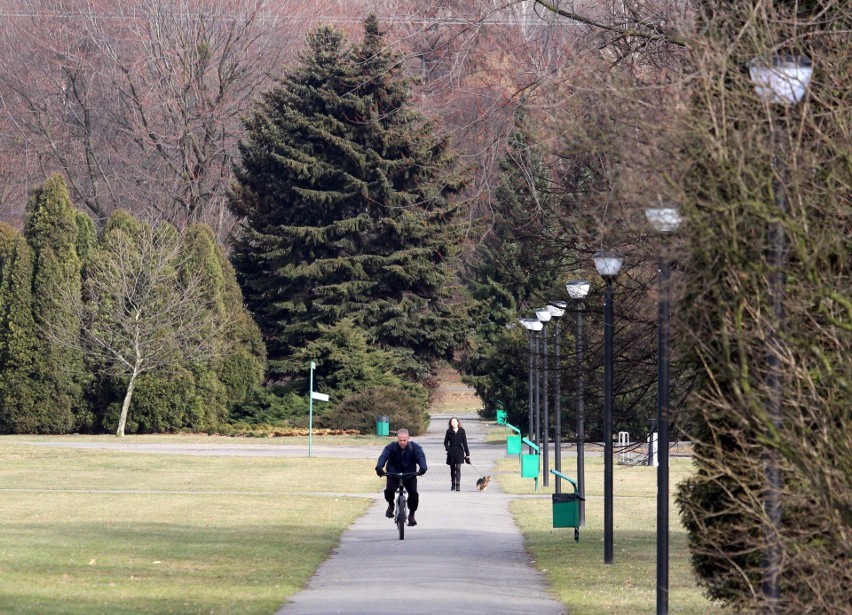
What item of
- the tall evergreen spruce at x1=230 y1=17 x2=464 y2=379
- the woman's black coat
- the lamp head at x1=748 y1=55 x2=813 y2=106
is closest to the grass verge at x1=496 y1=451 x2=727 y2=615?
the woman's black coat

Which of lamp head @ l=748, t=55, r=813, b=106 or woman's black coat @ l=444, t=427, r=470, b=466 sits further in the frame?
woman's black coat @ l=444, t=427, r=470, b=466

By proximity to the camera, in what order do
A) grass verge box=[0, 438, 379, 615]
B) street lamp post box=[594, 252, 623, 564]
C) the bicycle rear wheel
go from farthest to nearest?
the bicycle rear wheel, street lamp post box=[594, 252, 623, 564], grass verge box=[0, 438, 379, 615]

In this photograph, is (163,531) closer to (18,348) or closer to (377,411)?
(18,348)

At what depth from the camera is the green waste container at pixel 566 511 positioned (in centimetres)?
1897

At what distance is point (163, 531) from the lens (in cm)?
2000

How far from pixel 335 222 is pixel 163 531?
1582 inches

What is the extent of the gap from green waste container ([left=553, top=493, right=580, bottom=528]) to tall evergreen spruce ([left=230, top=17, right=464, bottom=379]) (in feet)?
128

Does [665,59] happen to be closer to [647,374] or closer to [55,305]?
[647,374]

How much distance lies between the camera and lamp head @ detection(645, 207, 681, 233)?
8.56 meters

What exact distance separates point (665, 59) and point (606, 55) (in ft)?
2.10

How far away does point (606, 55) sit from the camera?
48.5 ft

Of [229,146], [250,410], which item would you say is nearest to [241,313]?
[250,410]

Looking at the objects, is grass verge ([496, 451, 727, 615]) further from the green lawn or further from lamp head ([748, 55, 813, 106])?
lamp head ([748, 55, 813, 106])

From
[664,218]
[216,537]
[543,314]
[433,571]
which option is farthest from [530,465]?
[664,218]
